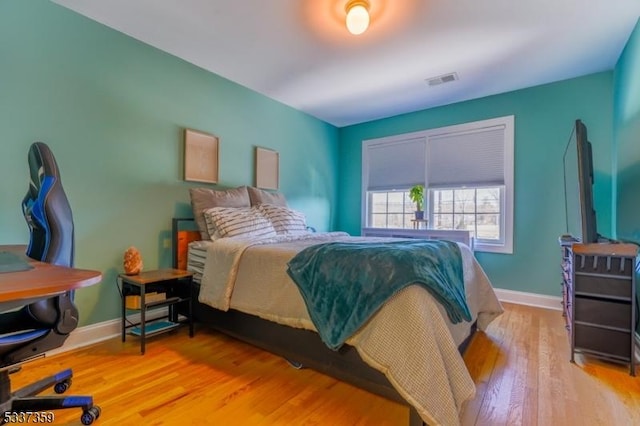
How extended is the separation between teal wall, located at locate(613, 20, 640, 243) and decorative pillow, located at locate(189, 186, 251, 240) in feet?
10.3

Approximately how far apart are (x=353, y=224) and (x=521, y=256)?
2.23 metres

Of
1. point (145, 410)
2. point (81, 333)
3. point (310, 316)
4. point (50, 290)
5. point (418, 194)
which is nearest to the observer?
point (50, 290)

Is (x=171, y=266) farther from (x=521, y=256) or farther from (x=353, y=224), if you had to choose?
(x=521, y=256)

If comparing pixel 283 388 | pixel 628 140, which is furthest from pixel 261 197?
pixel 628 140

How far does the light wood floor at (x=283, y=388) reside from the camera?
4.85ft

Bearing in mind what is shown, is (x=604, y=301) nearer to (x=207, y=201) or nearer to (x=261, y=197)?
(x=261, y=197)

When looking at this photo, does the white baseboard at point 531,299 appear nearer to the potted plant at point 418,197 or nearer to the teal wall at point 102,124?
the potted plant at point 418,197

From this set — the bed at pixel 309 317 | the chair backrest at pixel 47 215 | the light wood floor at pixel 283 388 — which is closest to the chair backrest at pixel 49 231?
the chair backrest at pixel 47 215

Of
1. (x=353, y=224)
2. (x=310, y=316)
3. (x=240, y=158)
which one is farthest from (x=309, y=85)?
(x=310, y=316)

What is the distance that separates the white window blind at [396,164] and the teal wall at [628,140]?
1.90 metres

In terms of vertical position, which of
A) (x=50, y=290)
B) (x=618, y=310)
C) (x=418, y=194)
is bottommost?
(x=618, y=310)

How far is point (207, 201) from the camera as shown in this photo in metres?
2.77

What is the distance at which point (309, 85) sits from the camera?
343 centimetres

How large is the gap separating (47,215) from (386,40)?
8.34 ft
